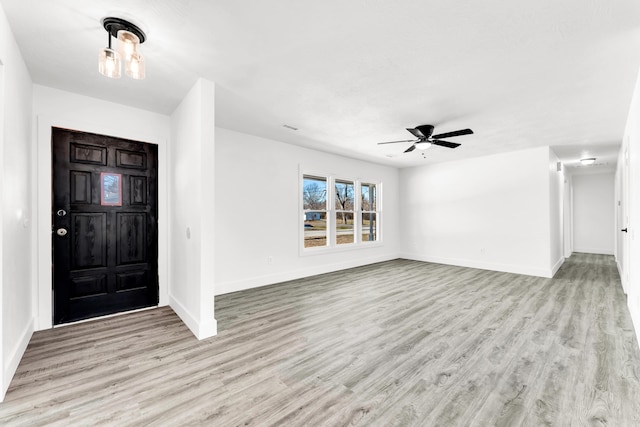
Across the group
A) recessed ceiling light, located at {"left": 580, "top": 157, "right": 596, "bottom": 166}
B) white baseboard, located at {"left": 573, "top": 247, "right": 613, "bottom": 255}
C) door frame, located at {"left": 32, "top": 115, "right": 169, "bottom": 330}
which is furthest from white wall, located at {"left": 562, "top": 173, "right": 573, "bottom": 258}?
door frame, located at {"left": 32, "top": 115, "right": 169, "bottom": 330}

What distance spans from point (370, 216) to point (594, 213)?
23.9ft

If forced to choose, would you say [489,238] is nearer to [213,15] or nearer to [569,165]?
[569,165]

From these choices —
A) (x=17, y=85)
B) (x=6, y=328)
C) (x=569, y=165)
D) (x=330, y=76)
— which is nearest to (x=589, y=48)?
(x=330, y=76)

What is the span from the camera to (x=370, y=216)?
7.47 m

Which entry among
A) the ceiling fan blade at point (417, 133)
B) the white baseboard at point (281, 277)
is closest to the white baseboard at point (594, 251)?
the white baseboard at point (281, 277)

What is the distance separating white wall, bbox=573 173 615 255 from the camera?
8562mm

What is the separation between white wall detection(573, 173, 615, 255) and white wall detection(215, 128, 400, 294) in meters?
8.40

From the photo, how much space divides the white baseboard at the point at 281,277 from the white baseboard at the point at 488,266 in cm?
152

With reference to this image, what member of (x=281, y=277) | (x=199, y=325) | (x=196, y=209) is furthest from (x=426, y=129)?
(x=199, y=325)

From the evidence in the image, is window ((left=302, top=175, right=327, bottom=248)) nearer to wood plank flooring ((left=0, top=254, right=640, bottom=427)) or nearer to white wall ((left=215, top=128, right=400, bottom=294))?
white wall ((left=215, top=128, right=400, bottom=294))

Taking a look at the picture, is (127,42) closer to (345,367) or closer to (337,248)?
(345,367)

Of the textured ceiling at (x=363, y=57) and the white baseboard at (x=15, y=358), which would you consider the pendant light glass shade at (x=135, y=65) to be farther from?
the white baseboard at (x=15, y=358)

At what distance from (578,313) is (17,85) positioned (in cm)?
633

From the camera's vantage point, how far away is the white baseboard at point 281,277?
451 cm
